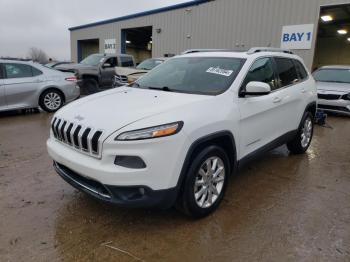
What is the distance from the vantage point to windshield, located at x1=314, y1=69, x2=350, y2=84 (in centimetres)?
1031

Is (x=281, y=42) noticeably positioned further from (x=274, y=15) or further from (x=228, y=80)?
(x=228, y=80)

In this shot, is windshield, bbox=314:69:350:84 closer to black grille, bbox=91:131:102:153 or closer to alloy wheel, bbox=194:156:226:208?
alloy wheel, bbox=194:156:226:208

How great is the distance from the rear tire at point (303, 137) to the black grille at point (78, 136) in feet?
11.7

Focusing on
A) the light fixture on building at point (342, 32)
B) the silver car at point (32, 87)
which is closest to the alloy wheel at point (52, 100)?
the silver car at point (32, 87)

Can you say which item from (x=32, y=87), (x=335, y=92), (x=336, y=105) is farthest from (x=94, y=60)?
(x=336, y=105)

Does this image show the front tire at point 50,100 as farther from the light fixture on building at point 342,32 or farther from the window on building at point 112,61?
the light fixture on building at point 342,32

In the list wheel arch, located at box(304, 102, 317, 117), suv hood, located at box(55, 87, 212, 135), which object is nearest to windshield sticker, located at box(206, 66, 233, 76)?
suv hood, located at box(55, 87, 212, 135)

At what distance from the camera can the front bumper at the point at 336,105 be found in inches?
369

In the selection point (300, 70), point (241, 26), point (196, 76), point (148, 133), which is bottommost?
point (148, 133)

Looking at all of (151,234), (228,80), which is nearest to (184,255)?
(151,234)

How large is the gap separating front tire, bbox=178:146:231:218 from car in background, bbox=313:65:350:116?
7.39 m

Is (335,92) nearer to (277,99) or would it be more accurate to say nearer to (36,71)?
(277,99)

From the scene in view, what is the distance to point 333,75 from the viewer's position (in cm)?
1063

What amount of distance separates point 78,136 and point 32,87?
6.27m
